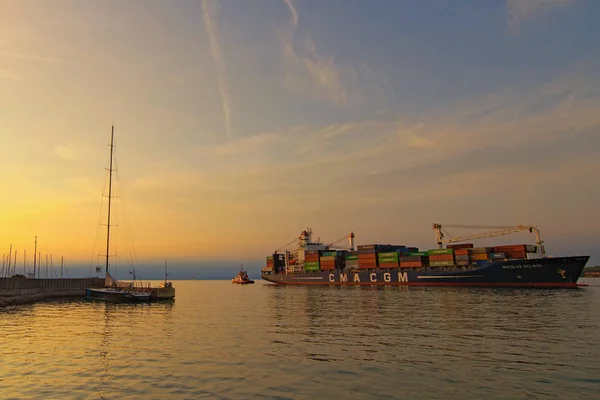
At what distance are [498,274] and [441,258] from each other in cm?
1255

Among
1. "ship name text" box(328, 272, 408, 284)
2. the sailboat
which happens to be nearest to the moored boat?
the sailboat

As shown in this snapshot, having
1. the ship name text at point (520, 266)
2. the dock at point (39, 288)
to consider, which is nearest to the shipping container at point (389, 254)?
the ship name text at point (520, 266)

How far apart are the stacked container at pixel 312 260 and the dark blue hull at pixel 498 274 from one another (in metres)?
20.4

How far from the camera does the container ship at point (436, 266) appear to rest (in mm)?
73875

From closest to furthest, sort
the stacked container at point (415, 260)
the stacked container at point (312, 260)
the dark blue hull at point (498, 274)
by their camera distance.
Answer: the dark blue hull at point (498, 274), the stacked container at point (415, 260), the stacked container at point (312, 260)

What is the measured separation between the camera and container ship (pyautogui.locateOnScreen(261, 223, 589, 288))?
7388 cm

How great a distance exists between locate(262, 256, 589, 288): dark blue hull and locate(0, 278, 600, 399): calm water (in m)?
43.0

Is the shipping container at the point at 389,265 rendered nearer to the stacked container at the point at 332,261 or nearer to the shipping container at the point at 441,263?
the shipping container at the point at 441,263

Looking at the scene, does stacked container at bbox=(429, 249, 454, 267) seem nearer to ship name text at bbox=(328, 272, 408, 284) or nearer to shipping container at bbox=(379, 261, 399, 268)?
ship name text at bbox=(328, 272, 408, 284)

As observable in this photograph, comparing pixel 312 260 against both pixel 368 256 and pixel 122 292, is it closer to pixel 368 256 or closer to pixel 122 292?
pixel 368 256

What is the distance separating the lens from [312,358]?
20094 millimetres

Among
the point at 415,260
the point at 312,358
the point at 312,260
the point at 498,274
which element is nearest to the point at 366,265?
the point at 415,260

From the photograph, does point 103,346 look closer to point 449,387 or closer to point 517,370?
point 449,387

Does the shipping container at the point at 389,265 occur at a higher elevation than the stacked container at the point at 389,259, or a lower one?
lower
